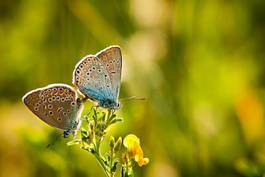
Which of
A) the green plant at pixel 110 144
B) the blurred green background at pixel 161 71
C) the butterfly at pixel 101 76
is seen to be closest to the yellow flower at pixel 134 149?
the green plant at pixel 110 144

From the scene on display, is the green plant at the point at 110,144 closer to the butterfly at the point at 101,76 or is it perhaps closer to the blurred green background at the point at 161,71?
the butterfly at the point at 101,76

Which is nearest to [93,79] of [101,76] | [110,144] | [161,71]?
[101,76]

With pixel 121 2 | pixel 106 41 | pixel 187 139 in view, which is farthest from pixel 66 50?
pixel 187 139

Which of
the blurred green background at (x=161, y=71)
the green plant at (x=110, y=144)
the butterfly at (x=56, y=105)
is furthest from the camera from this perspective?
the blurred green background at (x=161, y=71)

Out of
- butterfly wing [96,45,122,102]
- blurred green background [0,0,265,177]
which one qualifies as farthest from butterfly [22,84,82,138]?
blurred green background [0,0,265,177]

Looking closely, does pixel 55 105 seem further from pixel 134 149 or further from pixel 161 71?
pixel 161 71

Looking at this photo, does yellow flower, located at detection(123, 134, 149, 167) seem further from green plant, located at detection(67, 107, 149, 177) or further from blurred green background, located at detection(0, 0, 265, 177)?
blurred green background, located at detection(0, 0, 265, 177)

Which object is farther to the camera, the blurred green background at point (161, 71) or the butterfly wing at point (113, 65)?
the blurred green background at point (161, 71)
